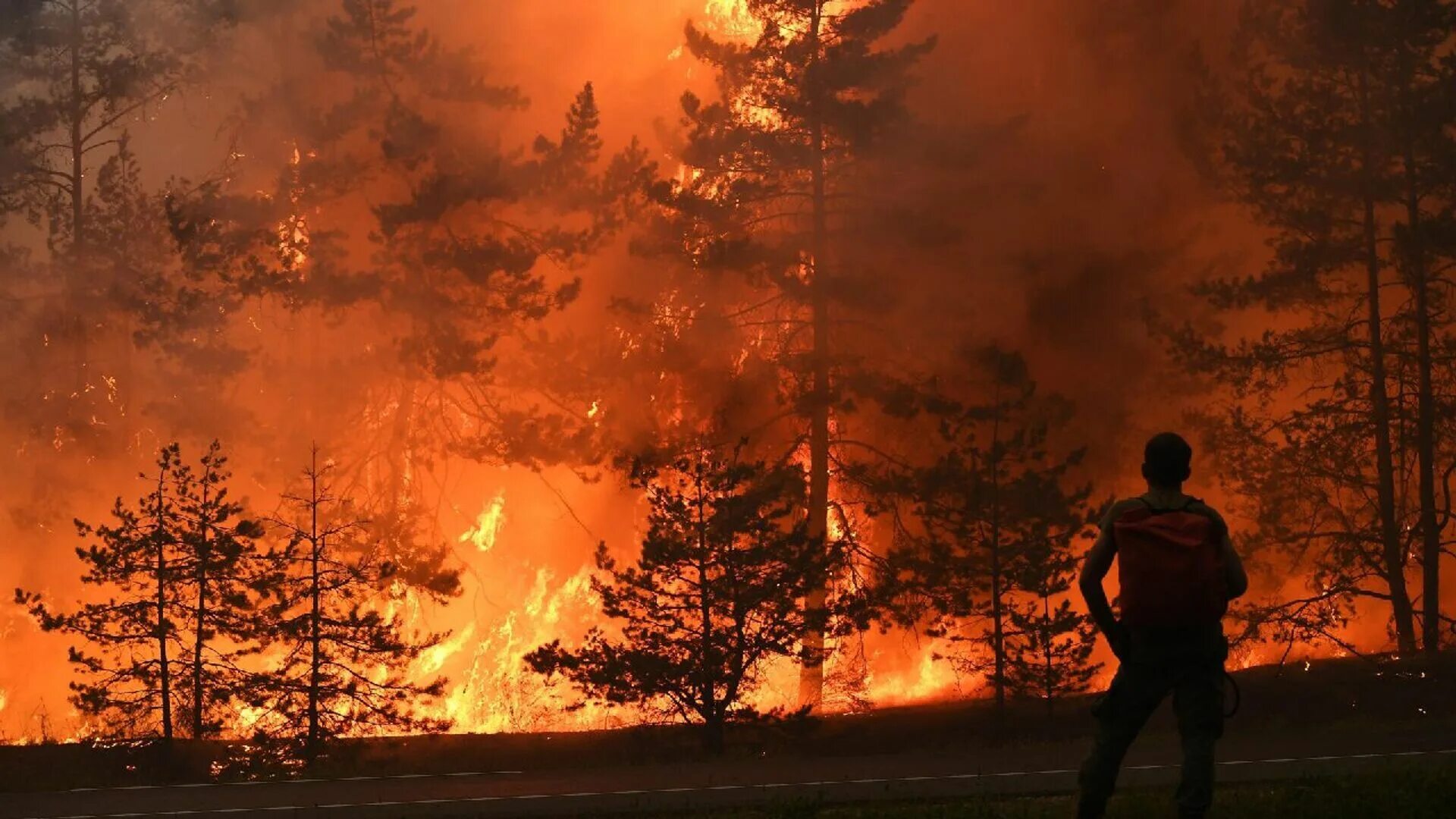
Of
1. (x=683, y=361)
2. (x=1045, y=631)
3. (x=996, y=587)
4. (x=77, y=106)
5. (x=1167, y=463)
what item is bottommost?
(x=1167, y=463)

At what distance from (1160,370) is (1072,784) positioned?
1556 centimetres

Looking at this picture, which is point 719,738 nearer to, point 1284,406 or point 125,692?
point 125,692

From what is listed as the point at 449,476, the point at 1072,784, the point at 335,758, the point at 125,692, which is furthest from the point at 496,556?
the point at 1072,784

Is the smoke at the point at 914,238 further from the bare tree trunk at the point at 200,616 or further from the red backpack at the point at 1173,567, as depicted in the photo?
the red backpack at the point at 1173,567

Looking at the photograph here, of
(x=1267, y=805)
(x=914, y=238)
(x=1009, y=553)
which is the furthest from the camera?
(x=914, y=238)

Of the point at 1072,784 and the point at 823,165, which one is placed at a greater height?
the point at 823,165

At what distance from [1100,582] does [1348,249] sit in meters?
14.2

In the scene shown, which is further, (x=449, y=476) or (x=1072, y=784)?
(x=449, y=476)

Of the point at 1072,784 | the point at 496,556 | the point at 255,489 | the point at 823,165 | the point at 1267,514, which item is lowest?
the point at 1072,784

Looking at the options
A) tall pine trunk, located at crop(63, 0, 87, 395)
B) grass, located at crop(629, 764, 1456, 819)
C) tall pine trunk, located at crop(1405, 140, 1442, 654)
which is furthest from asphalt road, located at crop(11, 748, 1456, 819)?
tall pine trunk, located at crop(63, 0, 87, 395)

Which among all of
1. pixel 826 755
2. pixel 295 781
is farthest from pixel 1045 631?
pixel 295 781

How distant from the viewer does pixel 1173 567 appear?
5871 mm

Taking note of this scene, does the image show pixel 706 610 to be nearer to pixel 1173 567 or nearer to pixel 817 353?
pixel 817 353

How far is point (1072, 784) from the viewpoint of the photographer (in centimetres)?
976
